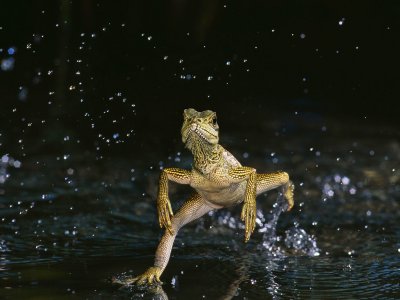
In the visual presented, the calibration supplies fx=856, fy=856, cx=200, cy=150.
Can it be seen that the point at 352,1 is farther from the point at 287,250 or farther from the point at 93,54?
the point at 287,250

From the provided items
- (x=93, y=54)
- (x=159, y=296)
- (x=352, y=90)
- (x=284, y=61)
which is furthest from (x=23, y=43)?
(x=159, y=296)

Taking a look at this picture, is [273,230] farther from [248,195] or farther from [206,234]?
[248,195]

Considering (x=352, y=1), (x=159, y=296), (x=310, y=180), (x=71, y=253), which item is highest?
(x=352, y=1)

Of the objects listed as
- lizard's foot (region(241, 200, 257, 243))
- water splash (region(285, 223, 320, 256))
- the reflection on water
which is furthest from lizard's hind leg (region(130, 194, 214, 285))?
water splash (region(285, 223, 320, 256))

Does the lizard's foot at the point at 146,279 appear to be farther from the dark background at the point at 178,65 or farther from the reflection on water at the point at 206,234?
the dark background at the point at 178,65

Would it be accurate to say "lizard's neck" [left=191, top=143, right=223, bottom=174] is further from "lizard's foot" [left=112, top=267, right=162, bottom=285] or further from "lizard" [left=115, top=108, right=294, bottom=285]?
"lizard's foot" [left=112, top=267, right=162, bottom=285]

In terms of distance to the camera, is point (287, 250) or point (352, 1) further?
point (352, 1)
